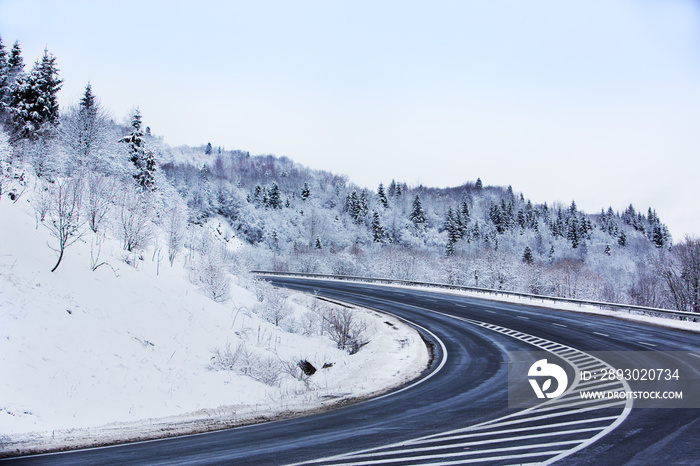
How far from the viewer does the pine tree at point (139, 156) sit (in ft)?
149

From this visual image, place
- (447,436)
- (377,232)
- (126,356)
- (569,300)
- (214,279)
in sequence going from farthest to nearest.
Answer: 1. (377,232)
2. (569,300)
3. (214,279)
4. (126,356)
5. (447,436)

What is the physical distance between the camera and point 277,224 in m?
120

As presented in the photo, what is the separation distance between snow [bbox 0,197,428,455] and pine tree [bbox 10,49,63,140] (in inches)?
924

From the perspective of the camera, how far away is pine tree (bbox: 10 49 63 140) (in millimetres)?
39219

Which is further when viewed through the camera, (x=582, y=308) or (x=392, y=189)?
(x=392, y=189)

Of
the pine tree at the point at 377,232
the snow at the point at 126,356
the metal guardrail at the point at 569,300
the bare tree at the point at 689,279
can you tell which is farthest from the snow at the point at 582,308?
the pine tree at the point at 377,232

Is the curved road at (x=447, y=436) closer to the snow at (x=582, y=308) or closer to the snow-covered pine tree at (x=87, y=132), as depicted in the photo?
the snow at (x=582, y=308)

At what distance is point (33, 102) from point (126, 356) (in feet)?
125

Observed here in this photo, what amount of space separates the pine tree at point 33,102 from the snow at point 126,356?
77.0ft

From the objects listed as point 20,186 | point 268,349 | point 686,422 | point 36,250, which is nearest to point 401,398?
point 686,422

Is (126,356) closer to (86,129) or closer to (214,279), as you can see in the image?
(214,279)

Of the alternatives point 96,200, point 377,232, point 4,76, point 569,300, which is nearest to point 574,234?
point 377,232

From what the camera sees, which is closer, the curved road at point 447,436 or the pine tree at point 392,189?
the curved road at point 447,436

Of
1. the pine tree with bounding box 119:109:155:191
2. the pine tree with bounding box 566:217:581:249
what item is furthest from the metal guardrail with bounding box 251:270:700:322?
the pine tree with bounding box 566:217:581:249
